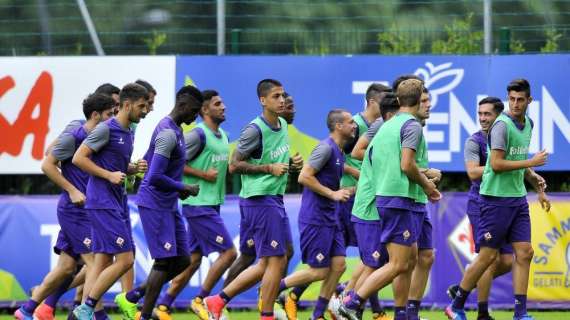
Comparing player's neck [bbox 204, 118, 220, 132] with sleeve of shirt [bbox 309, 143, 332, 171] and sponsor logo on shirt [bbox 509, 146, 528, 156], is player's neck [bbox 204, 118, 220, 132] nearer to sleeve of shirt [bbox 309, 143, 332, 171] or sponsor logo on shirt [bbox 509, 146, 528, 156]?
sleeve of shirt [bbox 309, 143, 332, 171]

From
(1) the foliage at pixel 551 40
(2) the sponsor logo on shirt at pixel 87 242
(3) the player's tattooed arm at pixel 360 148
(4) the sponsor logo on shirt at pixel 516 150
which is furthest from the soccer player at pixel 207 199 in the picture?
(1) the foliage at pixel 551 40

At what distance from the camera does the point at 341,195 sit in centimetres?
1291

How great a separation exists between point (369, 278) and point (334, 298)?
204cm

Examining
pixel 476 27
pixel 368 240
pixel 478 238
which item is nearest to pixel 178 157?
pixel 368 240

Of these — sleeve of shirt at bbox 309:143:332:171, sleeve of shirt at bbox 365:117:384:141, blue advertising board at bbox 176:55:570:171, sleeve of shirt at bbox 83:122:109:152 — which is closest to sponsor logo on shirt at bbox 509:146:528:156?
sleeve of shirt at bbox 365:117:384:141

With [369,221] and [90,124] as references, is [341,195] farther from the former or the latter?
[90,124]

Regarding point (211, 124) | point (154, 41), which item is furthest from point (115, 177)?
point (154, 41)

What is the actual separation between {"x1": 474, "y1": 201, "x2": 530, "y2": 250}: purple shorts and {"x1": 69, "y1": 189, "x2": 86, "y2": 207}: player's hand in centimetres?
380

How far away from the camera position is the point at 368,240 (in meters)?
13.1

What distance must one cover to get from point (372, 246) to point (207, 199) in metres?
2.19

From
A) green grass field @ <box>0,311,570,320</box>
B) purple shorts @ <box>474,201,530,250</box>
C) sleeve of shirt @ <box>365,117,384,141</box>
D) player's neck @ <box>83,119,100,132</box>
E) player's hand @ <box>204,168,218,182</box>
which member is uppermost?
player's neck @ <box>83,119,100,132</box>

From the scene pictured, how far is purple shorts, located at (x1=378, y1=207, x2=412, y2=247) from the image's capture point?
466 inches

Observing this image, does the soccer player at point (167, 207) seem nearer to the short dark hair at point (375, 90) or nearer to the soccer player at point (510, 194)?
the short dark hair at point (375, 90)

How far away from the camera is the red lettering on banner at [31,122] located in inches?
658
